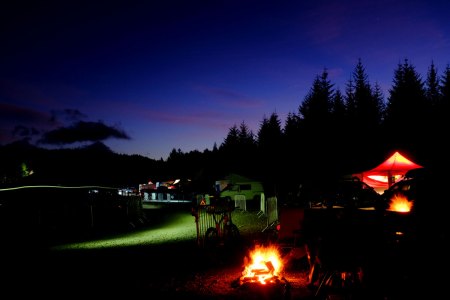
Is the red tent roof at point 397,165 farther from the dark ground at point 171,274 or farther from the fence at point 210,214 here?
the fence at point 210,214

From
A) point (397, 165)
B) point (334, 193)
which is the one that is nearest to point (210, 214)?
point (334, 193)

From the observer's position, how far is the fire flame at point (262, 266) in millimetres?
6273

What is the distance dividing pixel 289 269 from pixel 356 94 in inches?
1841

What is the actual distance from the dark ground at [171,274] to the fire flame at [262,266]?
0.26m

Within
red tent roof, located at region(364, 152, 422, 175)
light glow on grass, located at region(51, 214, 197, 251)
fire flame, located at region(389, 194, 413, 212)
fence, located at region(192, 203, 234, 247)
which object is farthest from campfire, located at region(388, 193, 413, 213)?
red tent roof, located at region(364, 152, 422, 175)

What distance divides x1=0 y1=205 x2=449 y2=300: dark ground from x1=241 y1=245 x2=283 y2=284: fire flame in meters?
0.26

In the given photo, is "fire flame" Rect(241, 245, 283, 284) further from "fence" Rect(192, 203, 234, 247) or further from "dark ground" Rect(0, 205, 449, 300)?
"fence" Rect(192, 203, 234, 247)

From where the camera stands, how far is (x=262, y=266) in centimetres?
662

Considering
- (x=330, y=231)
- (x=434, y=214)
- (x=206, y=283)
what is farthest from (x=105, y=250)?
(x=434, y=214)

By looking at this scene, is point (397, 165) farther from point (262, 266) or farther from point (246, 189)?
point (246, 189)

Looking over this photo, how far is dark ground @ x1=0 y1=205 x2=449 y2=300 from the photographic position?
5375mm

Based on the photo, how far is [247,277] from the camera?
634 cm

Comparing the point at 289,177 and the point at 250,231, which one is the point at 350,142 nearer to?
the point at 289,177

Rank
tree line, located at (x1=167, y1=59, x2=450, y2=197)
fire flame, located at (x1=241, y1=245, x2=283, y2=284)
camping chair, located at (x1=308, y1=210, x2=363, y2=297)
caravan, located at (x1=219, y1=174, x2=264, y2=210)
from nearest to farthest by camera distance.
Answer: camping chair, located at (x1=308, y1=210, x2=363, y2=297)
fire flame, located at (x1=241, y1=245, x2=283, y2=284)
caravan, located at (x1=219, y1=174, x2=264, y2=210)
tree line, located at (x1=167, y1=59, x2=450, y2=197)
